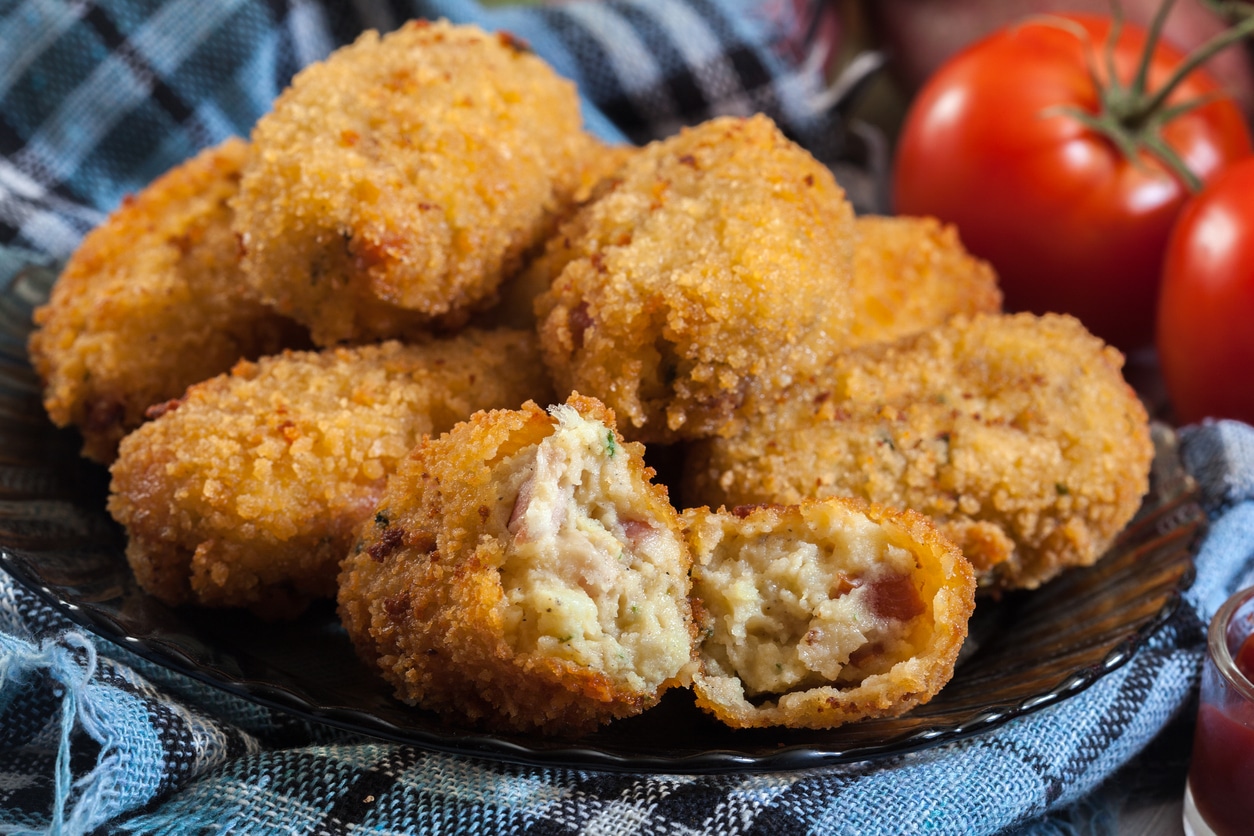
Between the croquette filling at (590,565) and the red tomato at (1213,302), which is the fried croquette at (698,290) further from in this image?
the red tomato at (1213,302)

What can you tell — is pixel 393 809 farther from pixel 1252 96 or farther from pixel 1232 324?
pixel 1252 96

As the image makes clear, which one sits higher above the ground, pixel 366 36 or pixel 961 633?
pixel 366 36

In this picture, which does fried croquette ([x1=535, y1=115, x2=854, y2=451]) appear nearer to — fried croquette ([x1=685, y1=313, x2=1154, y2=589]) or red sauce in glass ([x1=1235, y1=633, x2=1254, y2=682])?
fried croquette ([x1=685, y1=313, x2=1154, y2=589])

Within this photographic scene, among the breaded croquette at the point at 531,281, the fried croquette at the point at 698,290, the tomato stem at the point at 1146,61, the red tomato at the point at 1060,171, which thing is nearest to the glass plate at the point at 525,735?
the fried croquette at the point at 698,290

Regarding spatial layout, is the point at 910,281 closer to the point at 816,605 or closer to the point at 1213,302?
the point at 1213,302

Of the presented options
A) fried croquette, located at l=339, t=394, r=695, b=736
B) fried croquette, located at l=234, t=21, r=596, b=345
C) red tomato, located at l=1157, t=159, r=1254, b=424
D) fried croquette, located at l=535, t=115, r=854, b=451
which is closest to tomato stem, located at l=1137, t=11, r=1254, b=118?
red tomato, located at l=1157, t=159, r=1254, b=424

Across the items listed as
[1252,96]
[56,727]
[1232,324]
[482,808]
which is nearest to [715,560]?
[482,808]
